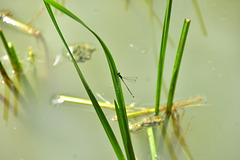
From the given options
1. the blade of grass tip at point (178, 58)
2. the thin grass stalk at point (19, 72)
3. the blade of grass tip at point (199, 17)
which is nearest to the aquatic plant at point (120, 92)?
the blade of grass tip at point (178, 58)

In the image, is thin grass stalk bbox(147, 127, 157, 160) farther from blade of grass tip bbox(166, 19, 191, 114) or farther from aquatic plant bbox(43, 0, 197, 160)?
blade of grass tip bbox(166, 19, 191, 114)

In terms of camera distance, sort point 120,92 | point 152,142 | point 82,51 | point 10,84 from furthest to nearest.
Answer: point 82,51 < point 10,84 < point 152,142 < point 120,92

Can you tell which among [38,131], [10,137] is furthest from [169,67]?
[10,137]

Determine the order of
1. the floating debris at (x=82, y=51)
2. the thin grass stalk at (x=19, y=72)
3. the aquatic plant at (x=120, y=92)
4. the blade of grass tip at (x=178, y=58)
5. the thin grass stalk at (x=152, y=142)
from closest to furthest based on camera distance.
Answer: the aquatic plant at (x=120, y=92) < the blade of grass tip at (x=178, y=58) < the thin grass stalk at (x=152, y=142) < the thin grass stalk at (x=19, y=72) < the floating debris at (x=82, y=51)

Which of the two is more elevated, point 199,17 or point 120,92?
point 199,17

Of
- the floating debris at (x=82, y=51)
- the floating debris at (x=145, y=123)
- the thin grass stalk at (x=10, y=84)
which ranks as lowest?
the floating debris at (x=145, y=123)

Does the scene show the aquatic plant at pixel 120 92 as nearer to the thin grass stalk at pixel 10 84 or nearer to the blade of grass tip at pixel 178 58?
the blade of grass tip at pixel 178 58

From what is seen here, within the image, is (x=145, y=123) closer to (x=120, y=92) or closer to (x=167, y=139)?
(x=167, y=139)

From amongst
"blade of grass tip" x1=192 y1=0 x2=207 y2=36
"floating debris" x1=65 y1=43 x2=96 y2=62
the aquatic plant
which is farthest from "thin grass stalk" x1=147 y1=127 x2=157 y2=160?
"blade of grass tip" x1=192 y1=0 x2=207 y2=36

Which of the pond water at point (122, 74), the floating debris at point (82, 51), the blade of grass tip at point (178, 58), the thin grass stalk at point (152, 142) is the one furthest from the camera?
the floating debris at point (82, 51)

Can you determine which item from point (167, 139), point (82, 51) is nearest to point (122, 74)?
point (82, 51)
